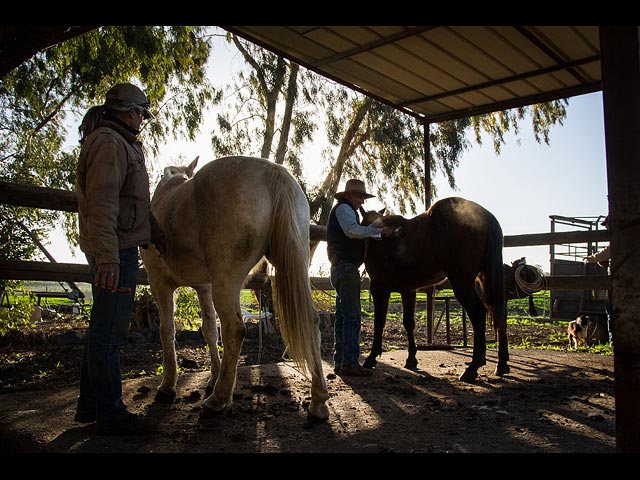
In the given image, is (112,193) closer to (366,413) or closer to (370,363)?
(366,413)

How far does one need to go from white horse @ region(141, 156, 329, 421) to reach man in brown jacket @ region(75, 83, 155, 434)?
1.23 ft

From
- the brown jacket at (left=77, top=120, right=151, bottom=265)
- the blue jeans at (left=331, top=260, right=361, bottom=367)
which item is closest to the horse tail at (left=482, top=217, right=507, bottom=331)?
the blue jeans at (left=331, top=260, right=361, bottom=367)

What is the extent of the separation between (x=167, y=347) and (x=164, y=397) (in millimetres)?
402

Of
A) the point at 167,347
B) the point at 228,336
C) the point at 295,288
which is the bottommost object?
the point at 167,347

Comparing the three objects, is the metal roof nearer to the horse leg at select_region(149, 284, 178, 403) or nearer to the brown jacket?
the brown jacket

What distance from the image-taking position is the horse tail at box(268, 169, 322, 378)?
316cm

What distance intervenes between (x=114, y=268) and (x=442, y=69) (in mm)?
4467

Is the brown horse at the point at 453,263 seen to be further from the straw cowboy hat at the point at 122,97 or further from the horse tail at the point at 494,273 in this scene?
the straw cowboy hat at the point at 122,97

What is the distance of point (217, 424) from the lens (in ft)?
9.68

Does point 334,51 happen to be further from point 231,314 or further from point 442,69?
point 231,314

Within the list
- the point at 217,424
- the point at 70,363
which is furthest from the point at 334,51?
the point at 70,363

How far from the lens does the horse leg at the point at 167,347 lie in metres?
3.65

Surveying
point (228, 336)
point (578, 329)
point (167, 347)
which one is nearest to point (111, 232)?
point (228, 336)

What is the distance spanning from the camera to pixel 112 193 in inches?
111
